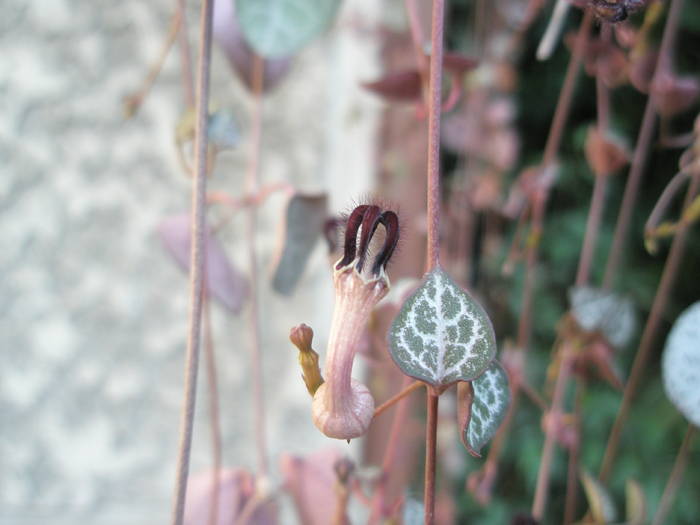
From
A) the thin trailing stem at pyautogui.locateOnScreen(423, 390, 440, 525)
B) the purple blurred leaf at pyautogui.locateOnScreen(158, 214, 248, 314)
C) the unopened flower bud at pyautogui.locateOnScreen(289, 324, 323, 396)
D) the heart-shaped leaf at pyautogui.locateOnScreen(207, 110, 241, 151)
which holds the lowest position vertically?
the thin trailing stem at pyautogui.locateOnScreen(423, 390, 440, 525)

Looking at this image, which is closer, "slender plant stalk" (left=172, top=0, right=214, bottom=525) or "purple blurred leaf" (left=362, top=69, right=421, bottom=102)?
"slender plant stalk" (left=172, top=0, right=214, bottom=525)

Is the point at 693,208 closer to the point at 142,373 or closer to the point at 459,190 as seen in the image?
the point at 459,190

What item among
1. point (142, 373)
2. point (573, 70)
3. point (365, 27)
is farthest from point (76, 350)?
point (573, 70)

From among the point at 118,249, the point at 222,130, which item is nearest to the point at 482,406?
the point at 222,130

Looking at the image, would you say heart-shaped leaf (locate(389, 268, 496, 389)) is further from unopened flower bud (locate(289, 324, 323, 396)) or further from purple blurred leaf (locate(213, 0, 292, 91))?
purple blurred leaf (locate(213, 0, 292, 91))

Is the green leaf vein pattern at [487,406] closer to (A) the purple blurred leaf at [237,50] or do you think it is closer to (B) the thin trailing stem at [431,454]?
(B) the thin trailing stem at [431,454]

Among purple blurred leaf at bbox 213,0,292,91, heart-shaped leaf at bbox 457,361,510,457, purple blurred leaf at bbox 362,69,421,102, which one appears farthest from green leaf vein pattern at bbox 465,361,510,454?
purple blurred leaf at bbox 213,0,292,91

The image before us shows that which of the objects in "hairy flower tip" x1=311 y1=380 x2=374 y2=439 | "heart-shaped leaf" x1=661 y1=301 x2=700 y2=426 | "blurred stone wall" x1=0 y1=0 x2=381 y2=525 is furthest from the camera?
"blurred stone wall" x1=0 y1=0 x2=381 y2=525
